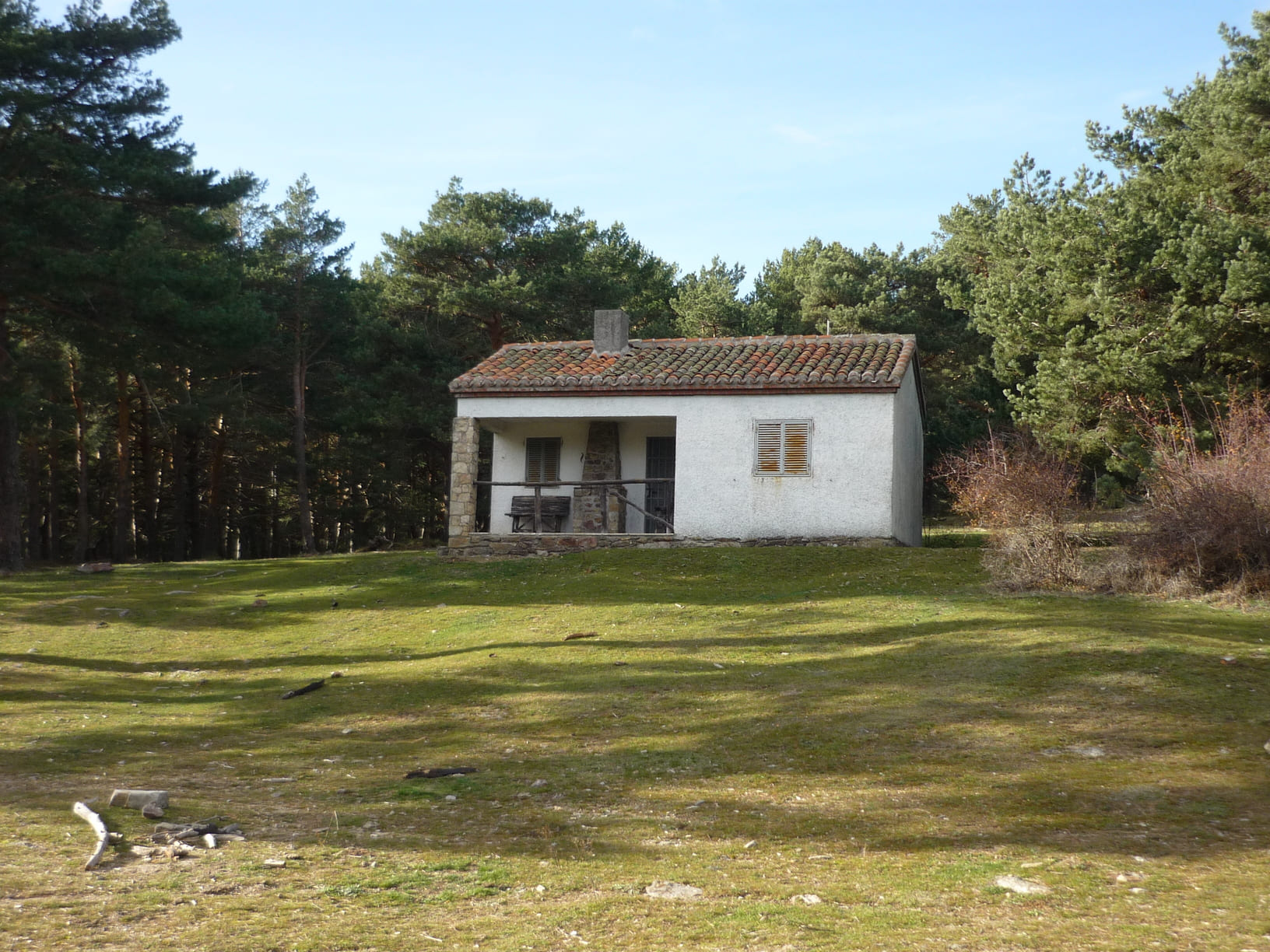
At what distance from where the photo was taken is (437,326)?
4025cm

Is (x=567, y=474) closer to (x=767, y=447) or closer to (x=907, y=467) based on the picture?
(x=767, y=447)

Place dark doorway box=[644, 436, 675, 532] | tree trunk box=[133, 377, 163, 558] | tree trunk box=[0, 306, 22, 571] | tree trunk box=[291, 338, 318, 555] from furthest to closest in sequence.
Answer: tree trunk box=[133, 377, 163, 558]
tree trunk box=[291, 338, 318, 555]
tree trunk box=[0, 306, 22, 571]
dark doorway box=[644, 436, 675, 532]

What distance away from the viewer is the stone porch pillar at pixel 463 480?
947 inches

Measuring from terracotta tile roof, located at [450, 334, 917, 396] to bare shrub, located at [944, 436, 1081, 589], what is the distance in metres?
4.40

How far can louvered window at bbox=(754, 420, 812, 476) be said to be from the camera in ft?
73.0

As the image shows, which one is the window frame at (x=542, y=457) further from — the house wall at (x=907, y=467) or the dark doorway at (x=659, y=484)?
the house wall at (x=907, y=467)

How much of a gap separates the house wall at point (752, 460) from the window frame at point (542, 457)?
203 centimetres

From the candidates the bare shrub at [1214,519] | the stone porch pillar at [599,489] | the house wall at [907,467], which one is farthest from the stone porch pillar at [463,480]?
the bare shrub at [1214,519]

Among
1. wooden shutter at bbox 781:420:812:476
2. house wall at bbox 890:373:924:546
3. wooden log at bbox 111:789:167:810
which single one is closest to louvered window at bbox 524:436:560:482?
wooden shutter at bbox 781:420:812:476

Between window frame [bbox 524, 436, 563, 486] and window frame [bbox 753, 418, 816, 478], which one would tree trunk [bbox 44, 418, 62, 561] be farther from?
window frame [bbox 753, 418, 816, 478]

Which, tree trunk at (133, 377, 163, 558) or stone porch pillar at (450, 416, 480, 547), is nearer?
stone porch pillar at (450, 416, 480, 547)

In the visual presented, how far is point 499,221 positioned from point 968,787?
35650mm

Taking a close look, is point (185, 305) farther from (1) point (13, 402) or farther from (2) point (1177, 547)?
(2) point (1177, 547)

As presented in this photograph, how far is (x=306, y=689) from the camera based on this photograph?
12789 mm
